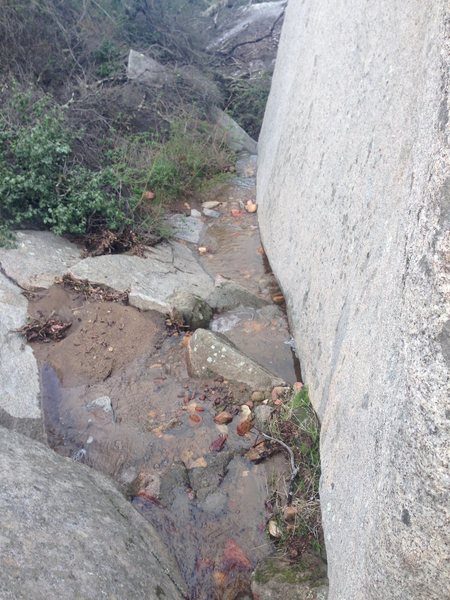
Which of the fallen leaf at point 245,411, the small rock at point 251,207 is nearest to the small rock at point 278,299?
the fallen leaf at point 245,411

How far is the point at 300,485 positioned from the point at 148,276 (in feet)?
7.52

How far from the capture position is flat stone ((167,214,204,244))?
5457 mm

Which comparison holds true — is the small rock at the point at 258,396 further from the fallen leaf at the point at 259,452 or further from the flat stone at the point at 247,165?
the flat stone at the point at 247,165

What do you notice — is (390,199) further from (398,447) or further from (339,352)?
(398,447)

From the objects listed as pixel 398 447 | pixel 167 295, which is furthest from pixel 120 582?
pixel 167 295

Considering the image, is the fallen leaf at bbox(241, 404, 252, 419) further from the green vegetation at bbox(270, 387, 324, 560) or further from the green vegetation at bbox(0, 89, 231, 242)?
the green vegetation at bbox(0, 89, 231, 242)

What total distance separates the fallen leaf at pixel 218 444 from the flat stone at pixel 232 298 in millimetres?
1364

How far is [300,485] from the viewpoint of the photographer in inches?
102

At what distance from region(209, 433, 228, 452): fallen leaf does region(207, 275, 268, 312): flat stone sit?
1.36 metres

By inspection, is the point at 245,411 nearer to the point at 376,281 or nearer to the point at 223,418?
the point at 223,418

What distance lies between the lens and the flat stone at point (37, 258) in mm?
3963

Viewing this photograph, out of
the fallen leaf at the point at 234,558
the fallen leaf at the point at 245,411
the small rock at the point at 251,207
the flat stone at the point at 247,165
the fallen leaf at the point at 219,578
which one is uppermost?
the flat stone at the point at 247,165

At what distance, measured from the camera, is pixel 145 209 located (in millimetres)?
5188

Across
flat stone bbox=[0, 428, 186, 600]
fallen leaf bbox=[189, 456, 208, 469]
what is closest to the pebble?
fallen leaf bbox=[189, 456, 208, 469]
